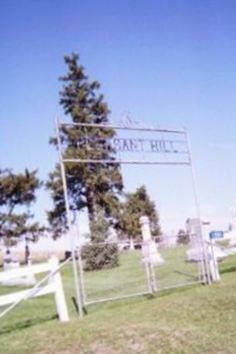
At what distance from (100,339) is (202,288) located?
479cm

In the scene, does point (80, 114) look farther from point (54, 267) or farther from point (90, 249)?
point (54, 267)

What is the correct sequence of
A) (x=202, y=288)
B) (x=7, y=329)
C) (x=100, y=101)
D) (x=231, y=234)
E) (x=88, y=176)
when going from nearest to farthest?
(x=7, y=329) → (x=202, y=288) → (x=231, y=234) → (x=88, y=176) → (x=100, y=101)

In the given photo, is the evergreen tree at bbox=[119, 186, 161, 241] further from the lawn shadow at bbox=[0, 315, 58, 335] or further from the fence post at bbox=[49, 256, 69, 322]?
the fence post at bbox=[49, 256, 69, 322]

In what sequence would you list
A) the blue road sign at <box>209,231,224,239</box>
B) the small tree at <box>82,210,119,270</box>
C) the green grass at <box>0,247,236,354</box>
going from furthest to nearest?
the small tree at <box>82,210,119,270</box> → the blue road sign at <box>209,231,224,239</box> → the green grass at <box>0,247,236,354</box>

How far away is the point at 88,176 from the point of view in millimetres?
42688

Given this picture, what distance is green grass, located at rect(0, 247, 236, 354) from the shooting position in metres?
6.10

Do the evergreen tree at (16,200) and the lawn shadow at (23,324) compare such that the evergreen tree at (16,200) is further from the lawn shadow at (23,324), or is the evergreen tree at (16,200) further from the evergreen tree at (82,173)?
the lawn shadow at (23,324)

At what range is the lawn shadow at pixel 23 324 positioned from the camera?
8.58m

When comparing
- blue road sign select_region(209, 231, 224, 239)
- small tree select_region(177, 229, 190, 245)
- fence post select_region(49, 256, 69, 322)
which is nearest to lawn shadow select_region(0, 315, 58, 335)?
fence post select_region(49, 256, 69, 322)

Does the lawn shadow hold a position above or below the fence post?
below

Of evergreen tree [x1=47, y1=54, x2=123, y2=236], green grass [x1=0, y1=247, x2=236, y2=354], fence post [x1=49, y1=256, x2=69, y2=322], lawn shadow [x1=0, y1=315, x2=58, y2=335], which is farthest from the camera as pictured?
evergreen tree [x1=47, y1=54, x2=123, y2=236]

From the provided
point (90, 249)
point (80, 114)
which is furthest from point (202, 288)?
point (80, 114)

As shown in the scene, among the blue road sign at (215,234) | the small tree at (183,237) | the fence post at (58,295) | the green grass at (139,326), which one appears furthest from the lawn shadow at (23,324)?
the blue road sign at (215,234)

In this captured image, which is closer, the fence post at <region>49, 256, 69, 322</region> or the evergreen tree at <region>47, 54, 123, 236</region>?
the fence post at <region>49, 256, 69, 322</region>
